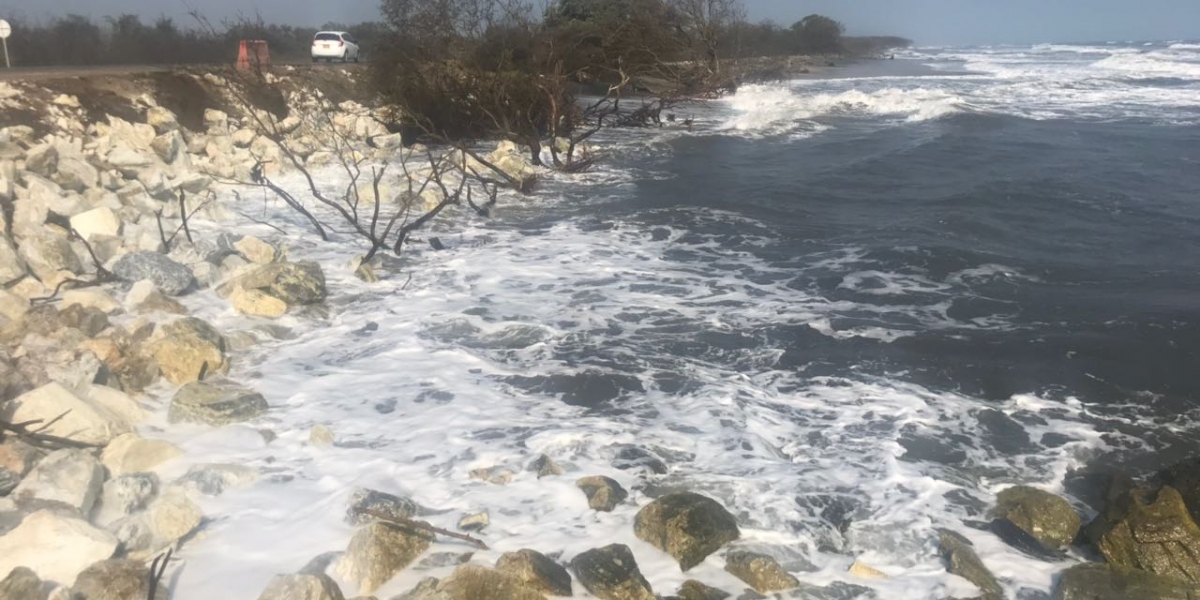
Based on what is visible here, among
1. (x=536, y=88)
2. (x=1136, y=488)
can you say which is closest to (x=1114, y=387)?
(x=1136, y=488)

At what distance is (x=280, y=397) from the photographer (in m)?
5.92

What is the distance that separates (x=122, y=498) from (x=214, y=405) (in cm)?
123

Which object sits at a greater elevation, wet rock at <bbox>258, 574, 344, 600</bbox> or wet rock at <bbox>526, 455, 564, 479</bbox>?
wet rock at <bbox>258, 574, 344, 600</bbox>

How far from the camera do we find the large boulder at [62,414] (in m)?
4.76

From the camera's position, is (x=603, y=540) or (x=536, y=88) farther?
(x=536, y=88)

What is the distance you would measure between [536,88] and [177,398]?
14846mm

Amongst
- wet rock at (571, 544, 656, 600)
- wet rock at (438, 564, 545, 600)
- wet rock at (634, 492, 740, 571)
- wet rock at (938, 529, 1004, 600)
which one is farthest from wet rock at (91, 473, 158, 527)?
wet rock at (938, 529, 1004, 600)

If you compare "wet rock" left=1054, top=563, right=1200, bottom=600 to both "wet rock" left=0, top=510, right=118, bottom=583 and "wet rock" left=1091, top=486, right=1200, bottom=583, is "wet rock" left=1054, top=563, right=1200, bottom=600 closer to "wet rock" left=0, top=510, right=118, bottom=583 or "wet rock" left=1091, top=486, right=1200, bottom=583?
"wet rock" left=1091, top=486, right=1200, bottom=583

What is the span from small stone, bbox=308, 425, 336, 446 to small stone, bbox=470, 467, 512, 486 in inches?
38.2

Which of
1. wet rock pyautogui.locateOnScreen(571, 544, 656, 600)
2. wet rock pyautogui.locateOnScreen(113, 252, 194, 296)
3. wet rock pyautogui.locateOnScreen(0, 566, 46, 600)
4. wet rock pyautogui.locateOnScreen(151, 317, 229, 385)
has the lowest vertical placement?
wet rock pyautogui.locateOnScreen(571, 544, 656, 600)

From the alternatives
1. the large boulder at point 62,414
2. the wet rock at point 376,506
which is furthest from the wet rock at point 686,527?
A: the large boulder at point 62,414

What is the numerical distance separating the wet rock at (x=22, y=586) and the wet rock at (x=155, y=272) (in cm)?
453

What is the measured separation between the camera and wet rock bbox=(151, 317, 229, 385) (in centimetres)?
594

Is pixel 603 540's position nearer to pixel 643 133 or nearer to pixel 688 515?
pixel 688 515
